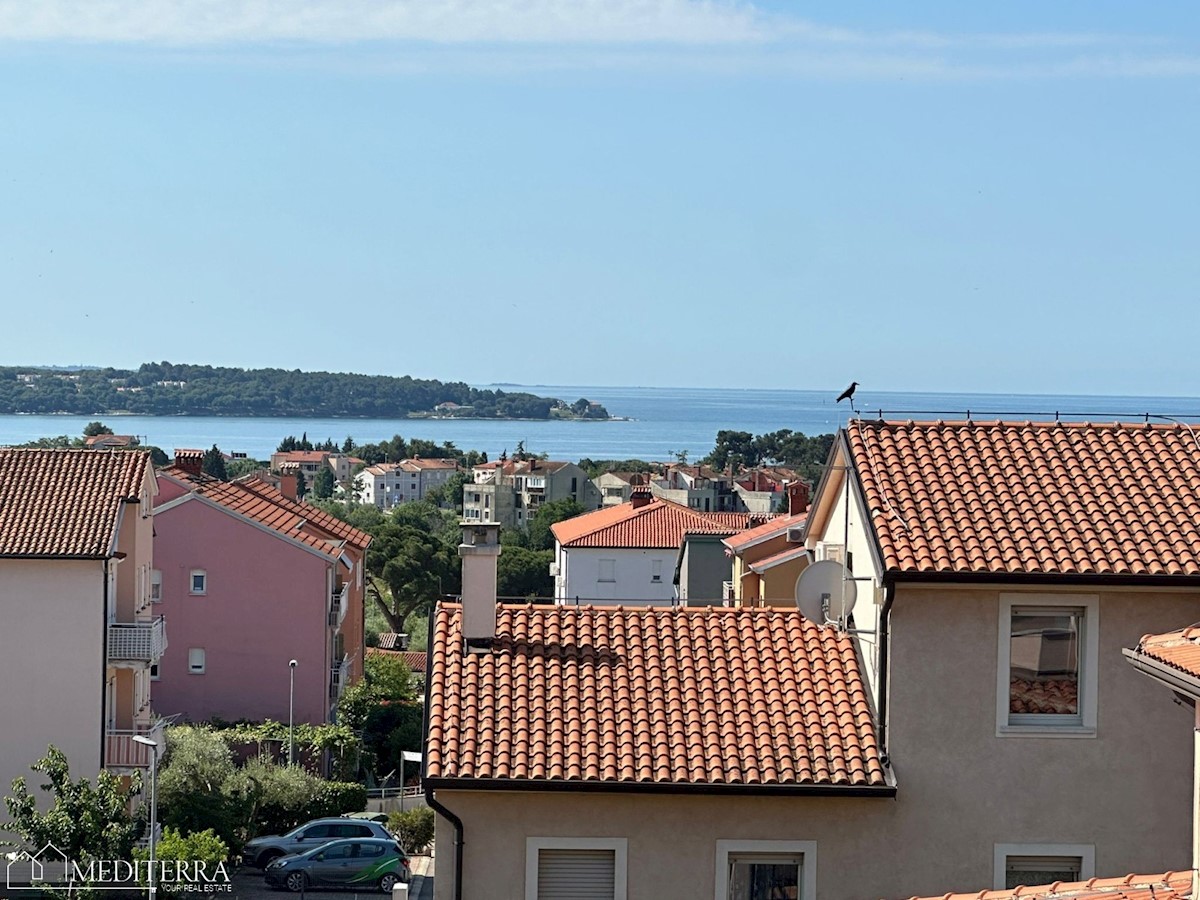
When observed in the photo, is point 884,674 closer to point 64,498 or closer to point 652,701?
point 652,701

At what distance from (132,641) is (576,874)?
21.3 meters

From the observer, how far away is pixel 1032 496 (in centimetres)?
1501

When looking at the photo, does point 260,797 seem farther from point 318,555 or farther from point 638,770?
point 638,770

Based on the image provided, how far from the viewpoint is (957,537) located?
14273 mm

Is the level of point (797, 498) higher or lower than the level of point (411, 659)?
higher

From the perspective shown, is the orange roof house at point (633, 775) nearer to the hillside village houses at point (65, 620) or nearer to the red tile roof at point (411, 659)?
the hillside village houses at point (65, 620)

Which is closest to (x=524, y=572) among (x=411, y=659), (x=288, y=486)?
(x=411, y=659)

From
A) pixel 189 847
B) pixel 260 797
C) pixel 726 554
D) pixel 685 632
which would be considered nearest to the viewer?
pixel 685 632

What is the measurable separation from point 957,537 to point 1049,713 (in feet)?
5.48

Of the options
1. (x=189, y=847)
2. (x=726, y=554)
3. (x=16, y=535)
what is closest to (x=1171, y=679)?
(x=189, y=847)

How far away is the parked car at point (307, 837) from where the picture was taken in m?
30.1

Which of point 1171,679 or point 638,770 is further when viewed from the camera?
point 638,770

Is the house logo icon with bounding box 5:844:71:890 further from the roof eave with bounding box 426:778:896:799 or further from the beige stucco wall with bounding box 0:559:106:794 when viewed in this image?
the roof eave with bounding box 426:778:896:799

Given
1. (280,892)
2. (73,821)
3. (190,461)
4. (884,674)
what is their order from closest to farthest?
(884,674) < (73,821) < (280,892) < (190,461)
